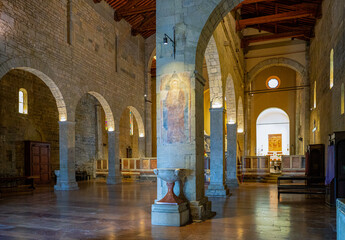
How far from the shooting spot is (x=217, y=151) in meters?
10.4

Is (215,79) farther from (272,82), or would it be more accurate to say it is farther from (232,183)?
(272,82)

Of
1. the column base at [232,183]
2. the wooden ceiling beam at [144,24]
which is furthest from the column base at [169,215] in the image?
the wooden ceiling beam at [144,24]

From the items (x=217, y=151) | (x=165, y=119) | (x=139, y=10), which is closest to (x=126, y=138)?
(x=139, y=10)

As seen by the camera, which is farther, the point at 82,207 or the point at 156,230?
the point at 82,207

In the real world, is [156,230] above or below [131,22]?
below

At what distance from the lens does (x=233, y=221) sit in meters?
6.22

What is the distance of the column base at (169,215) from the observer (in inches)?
228

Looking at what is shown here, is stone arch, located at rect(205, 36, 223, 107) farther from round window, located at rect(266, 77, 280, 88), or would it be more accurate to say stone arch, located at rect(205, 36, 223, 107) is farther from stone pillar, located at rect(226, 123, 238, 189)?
round window, located at rect(266, 77, 280, 88)

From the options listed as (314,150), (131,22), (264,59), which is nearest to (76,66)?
(131,22)

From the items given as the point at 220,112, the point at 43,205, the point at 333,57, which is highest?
the point at 333,57

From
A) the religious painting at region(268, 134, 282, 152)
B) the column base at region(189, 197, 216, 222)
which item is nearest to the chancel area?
the column base at region(189, 197, 216, 222)

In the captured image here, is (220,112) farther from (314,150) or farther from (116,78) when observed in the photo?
(116,78)

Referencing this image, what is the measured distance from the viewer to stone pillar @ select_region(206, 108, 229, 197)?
10195 mm

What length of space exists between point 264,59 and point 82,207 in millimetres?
17501
